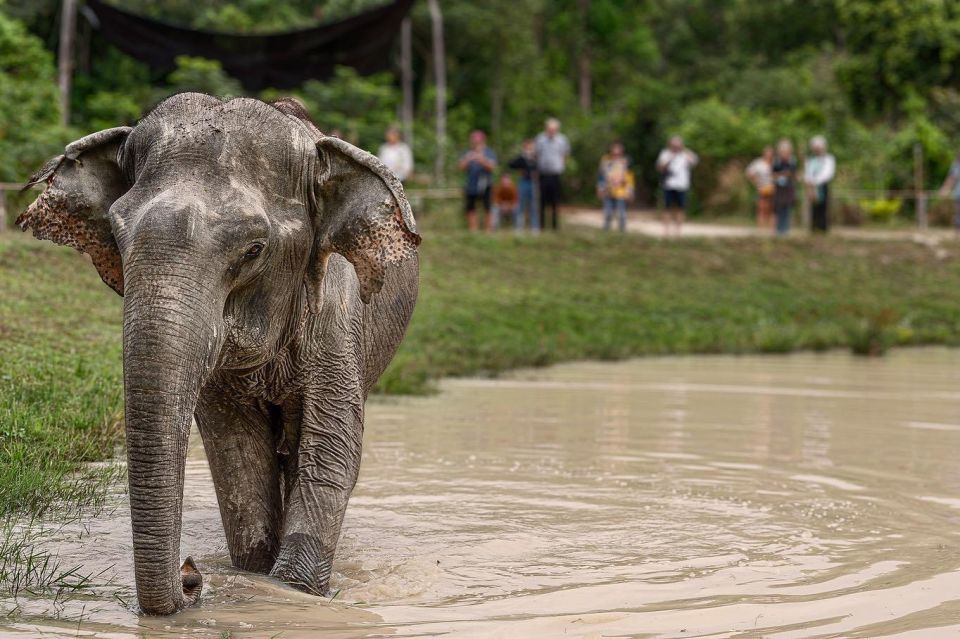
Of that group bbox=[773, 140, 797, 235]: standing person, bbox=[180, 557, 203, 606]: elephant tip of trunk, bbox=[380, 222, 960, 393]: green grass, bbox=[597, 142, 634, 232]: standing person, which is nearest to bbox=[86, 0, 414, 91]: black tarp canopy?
bbox=[597, 142, 634, 232]: standing person

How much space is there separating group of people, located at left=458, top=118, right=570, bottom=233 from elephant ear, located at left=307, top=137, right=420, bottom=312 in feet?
58.8

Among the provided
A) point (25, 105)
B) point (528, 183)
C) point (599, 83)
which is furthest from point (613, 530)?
point (599, 83)

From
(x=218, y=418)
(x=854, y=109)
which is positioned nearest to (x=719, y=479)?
(x=218, y=418)

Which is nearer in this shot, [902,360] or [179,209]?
[179,209]

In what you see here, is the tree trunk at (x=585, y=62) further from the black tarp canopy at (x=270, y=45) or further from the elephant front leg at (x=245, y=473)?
the elephant front leg at (x=245, y=473)

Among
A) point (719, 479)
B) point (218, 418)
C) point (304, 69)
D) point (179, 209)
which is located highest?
point (304, 69)

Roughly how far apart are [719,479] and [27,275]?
7.69 m

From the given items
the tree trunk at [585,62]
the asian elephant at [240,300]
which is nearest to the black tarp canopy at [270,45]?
the asian elephant at [240,300]

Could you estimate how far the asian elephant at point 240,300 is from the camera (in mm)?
5117

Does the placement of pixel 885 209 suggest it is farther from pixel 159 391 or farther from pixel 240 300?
pixel 159 391

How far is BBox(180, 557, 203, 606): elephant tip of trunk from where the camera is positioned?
573cm

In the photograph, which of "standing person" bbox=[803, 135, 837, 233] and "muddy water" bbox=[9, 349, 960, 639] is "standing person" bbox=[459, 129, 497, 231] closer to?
"standing person" bbox=[803, 135, 837, 233]

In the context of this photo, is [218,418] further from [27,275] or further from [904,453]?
[27,275]

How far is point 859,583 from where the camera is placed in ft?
21.8
